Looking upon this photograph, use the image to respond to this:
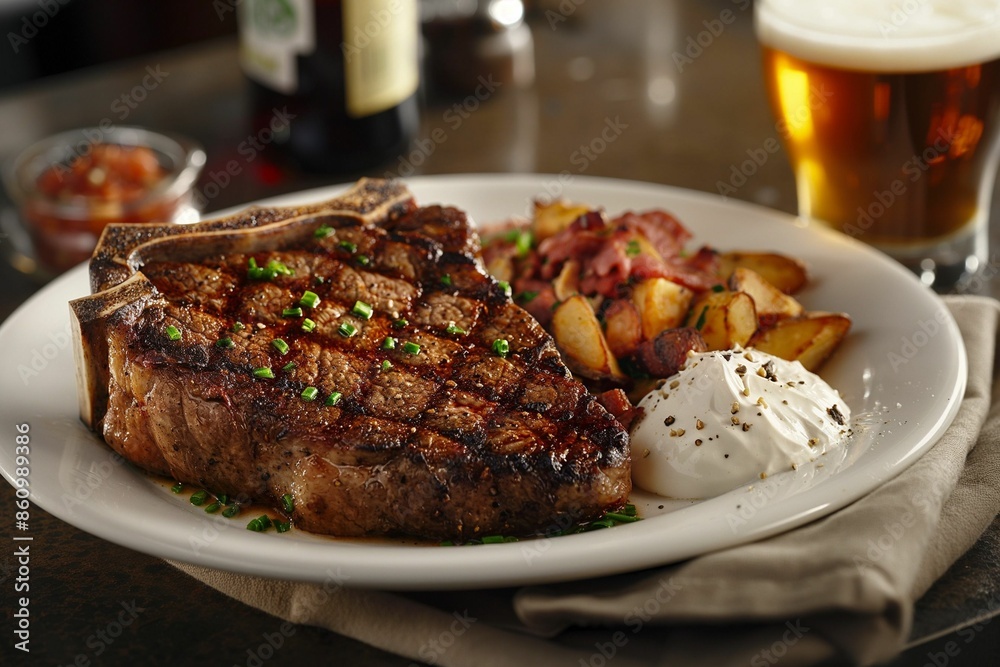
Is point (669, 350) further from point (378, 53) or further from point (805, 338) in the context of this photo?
point (378, 53)

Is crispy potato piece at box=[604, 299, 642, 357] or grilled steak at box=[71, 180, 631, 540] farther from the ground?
grilled steak at box=[71, 180, 631, 540]

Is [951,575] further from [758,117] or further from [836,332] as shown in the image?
[758,117]

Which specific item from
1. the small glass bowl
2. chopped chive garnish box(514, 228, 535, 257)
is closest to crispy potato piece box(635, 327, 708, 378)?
chopped chive garnish box(514, 228, 535, 257)

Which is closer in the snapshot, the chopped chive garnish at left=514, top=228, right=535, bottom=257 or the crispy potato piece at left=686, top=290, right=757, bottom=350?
the crispy potato piece at left=686, top=290, right=757, bottom=350

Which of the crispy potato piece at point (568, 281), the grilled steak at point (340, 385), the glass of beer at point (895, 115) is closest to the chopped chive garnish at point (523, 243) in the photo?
the crispy potato piece at point (568, 281)

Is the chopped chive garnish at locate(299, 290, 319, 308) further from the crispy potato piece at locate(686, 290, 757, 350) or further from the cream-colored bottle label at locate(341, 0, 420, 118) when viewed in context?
the cream-colored bottle label at locate(341, 0, 420, 118)

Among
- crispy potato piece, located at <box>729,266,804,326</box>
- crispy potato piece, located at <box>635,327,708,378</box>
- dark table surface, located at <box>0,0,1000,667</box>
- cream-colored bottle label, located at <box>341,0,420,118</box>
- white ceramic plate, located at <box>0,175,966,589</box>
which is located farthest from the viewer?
cream-colored bottle label, located at <box>341,0,420,118</box>

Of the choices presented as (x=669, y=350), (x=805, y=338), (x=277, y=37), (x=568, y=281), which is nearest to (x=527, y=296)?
(x=568, y=281)

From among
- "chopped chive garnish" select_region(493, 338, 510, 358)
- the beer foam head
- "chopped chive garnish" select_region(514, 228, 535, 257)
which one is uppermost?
the beer foam head
